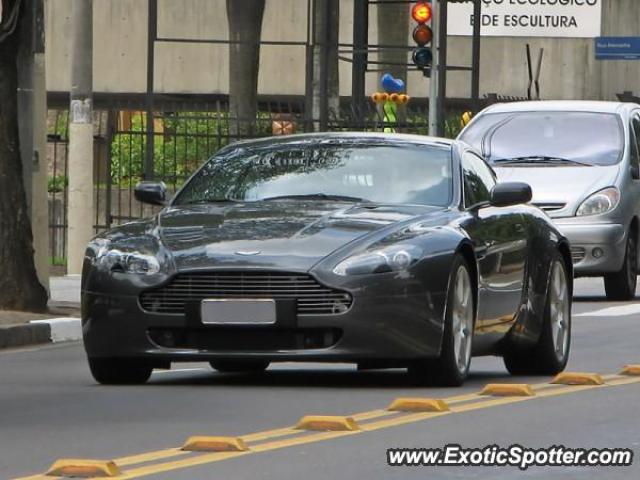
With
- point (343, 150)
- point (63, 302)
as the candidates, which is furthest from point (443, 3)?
point (343, 150)

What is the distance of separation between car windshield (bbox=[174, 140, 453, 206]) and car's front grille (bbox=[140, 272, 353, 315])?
129 cm

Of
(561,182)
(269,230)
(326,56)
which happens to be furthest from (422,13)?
(269,230)

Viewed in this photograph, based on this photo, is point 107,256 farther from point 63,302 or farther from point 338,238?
point 63,302

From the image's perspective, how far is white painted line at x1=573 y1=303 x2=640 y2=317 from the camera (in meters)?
19.4

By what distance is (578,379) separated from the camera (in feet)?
41.2

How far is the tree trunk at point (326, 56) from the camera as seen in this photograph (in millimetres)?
27959

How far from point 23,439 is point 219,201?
3560mm

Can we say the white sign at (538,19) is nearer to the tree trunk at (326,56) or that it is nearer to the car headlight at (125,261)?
the tree trunk at (326,56)

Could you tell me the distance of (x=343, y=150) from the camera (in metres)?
13.4

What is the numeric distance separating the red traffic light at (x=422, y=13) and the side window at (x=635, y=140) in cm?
770

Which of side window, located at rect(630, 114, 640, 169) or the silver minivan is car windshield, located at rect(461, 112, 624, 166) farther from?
side window, located at rect(630, 114, 640, 169)

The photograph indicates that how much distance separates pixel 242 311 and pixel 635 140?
11368mm

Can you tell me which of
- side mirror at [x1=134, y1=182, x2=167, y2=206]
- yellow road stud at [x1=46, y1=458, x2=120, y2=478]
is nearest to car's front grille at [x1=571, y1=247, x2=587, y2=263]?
side mirror at [x1=134, y1=182, x2=167, y2=206]

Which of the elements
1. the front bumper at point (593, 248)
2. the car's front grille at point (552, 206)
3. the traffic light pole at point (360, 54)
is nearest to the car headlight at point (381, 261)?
the car's front grille at point (552, 206)
